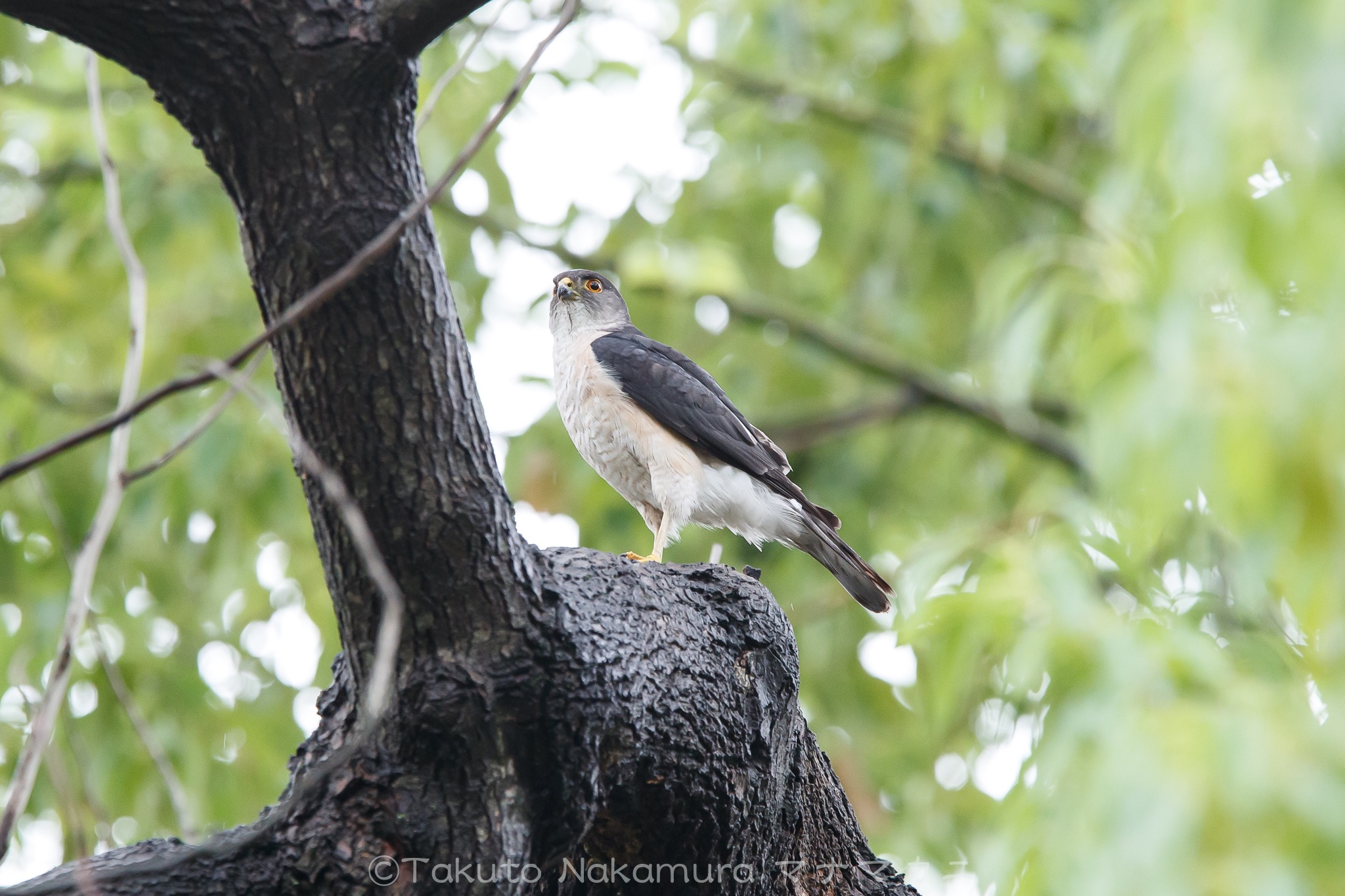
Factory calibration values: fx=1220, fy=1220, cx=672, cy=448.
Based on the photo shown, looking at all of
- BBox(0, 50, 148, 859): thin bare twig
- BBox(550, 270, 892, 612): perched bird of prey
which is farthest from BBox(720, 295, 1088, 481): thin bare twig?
BBox(0, 50, 148, 859): thin bare twig

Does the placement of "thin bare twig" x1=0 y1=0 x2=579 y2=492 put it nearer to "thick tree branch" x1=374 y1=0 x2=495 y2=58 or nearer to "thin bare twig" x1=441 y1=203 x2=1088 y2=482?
"thick tree branch" x1=374 y1=0 x2=495 y2=58

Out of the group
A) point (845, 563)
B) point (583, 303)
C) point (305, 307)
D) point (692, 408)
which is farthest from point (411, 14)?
point (583, 303)

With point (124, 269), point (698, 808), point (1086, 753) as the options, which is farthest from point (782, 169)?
point (698, 808)

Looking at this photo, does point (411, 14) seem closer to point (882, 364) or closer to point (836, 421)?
point (882, 364)

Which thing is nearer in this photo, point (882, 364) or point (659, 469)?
point (659, 469)

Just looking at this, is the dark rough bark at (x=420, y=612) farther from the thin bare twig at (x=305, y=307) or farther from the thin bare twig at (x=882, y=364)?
the thin bare twig at (x=882, y=364)

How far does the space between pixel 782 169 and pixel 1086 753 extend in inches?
194

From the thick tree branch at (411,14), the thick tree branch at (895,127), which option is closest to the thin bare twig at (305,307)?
the thick tree branch at (411,14)

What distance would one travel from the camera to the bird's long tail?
486 cm

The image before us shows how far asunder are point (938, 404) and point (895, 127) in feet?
5.67

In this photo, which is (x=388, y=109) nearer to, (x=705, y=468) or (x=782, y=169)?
(x=705, y=468)

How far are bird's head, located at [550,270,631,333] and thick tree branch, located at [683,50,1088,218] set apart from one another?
2184 mm

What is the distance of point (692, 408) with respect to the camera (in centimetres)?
484

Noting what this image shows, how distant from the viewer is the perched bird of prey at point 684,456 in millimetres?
4809
